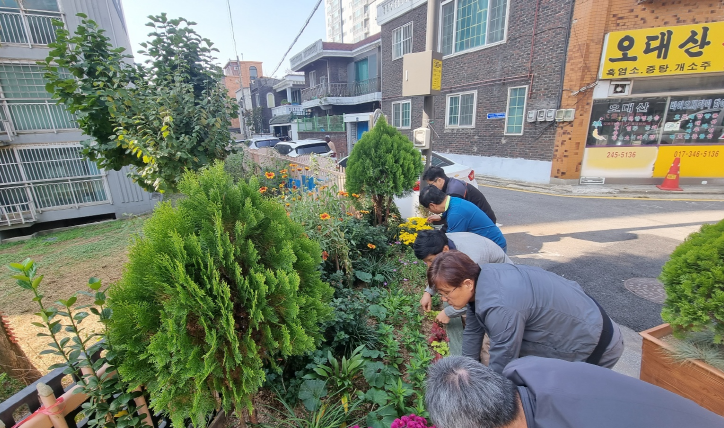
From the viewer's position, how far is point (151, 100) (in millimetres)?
A: 3254

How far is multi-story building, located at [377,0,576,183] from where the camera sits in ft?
31.6

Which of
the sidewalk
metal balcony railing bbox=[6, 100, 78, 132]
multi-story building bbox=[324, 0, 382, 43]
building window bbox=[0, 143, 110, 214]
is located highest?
multi-story building bbox=[324, 0, 382, 43]

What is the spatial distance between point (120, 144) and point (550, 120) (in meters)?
10.7

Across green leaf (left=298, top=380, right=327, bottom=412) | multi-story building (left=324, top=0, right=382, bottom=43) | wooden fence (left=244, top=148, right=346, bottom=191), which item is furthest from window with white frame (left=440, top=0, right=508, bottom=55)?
multi-story building (left=324, top=0, right=382, bottom=43)

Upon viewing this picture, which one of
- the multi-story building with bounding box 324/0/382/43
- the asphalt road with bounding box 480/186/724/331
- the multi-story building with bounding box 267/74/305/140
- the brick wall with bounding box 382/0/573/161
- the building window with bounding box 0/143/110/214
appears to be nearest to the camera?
the asphalt road with bounding box 480/186/724/331

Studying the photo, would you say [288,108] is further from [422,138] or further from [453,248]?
[453,248]

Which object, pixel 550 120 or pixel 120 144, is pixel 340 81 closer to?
pixel 550 120

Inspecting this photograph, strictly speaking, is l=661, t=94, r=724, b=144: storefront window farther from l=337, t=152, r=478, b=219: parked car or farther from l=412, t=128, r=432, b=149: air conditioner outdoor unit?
l=412, t=128, r=432, b=149: air conditioner outdoor unit

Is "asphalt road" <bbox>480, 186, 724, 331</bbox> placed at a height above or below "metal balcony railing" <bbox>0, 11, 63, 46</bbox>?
below

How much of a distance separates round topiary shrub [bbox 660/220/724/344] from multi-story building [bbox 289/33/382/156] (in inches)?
756

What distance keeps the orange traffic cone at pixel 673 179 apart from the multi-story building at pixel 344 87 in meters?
14.9

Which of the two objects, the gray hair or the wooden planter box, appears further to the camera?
the wooden planter box

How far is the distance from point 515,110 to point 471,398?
11.8 metres

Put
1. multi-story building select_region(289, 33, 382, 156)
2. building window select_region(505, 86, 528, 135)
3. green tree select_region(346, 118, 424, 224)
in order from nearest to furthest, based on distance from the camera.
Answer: green tree select_region(346, 118, 424, 224) → building window select_region(505, 86, 528, 135) → multi-story building select_region(289, 33, 382, 156)
